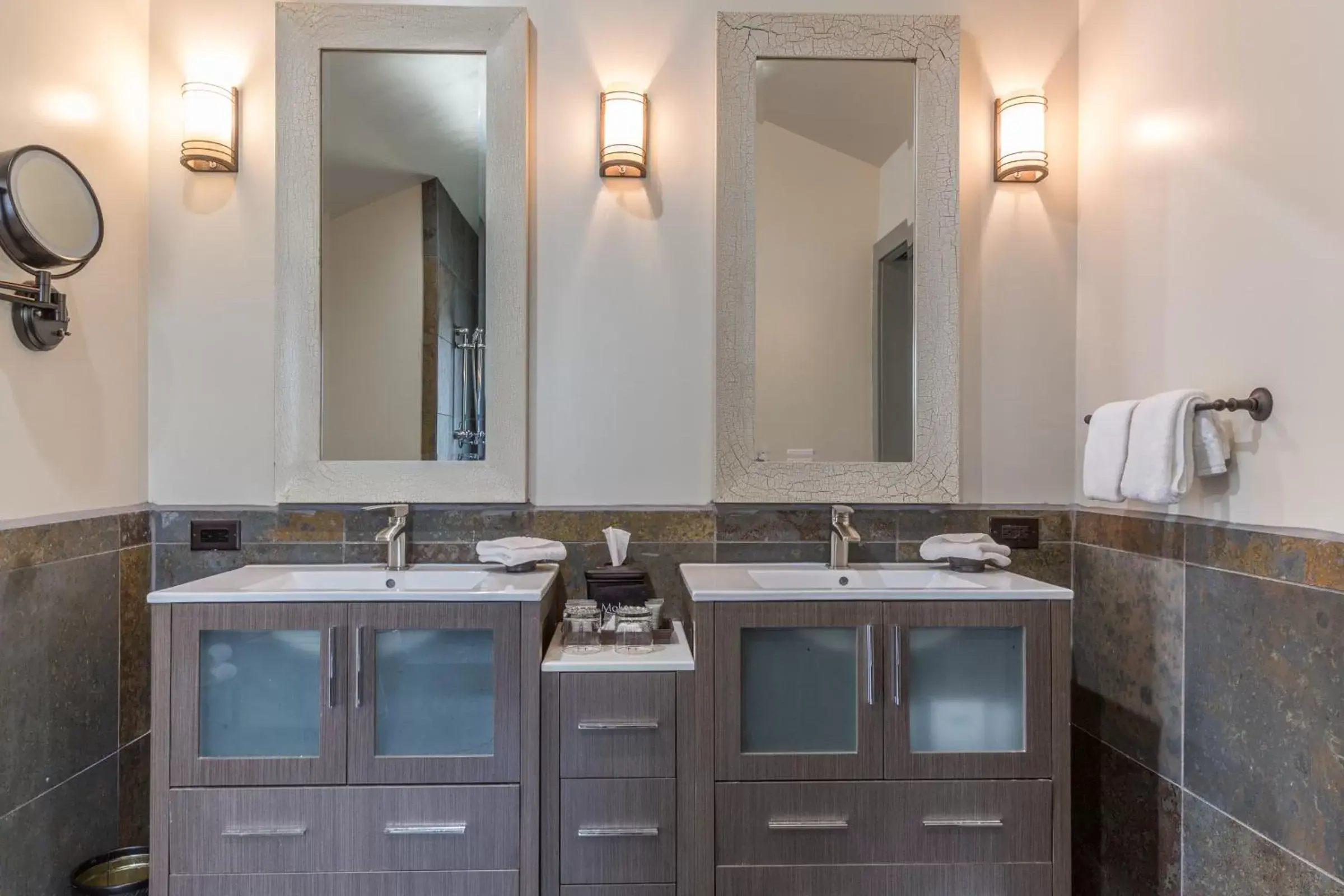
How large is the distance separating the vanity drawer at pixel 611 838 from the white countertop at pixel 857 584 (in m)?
0.44

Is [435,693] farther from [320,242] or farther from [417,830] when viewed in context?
[320,242]

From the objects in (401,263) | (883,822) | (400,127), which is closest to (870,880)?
(883,822)

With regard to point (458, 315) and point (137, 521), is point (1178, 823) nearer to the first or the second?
point (458, 315)

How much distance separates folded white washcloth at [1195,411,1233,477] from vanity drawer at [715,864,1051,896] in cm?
86

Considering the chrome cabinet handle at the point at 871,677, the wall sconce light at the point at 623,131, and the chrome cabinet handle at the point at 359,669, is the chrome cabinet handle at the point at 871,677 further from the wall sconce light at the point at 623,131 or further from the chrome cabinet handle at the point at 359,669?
the wall sconce light at the point at 623,131

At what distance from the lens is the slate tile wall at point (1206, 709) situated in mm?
1227

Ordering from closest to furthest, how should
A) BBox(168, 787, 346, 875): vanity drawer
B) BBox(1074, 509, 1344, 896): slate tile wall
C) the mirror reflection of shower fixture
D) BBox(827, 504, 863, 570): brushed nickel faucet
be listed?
BBox(1074, 509, 1344, 896): slate tile wall → BBox(168, 787, 346, 875): vanity drawer → BBox(827, 504, 863, 570): brushed nickel faucet → the mirror reflection of shower fixture

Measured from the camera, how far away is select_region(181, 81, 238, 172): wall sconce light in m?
1.86

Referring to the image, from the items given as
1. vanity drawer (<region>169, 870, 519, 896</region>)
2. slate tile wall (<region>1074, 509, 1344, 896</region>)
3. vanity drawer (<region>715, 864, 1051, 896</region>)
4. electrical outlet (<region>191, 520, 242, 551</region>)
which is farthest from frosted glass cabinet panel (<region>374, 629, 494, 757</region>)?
slate tile wall (<region>1074, 509, 1344, 896</region>)

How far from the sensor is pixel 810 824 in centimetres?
147

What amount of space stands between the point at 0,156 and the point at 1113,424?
2347 mm

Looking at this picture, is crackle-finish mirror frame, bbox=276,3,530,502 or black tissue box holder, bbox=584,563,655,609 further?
crackle-finish mirror frame, bbox=276,3,530,502

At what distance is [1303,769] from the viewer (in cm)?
124

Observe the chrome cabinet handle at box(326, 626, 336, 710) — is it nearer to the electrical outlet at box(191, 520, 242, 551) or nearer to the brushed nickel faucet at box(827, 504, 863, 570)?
the electrical outlet at box(191, 520, 242, 551)
